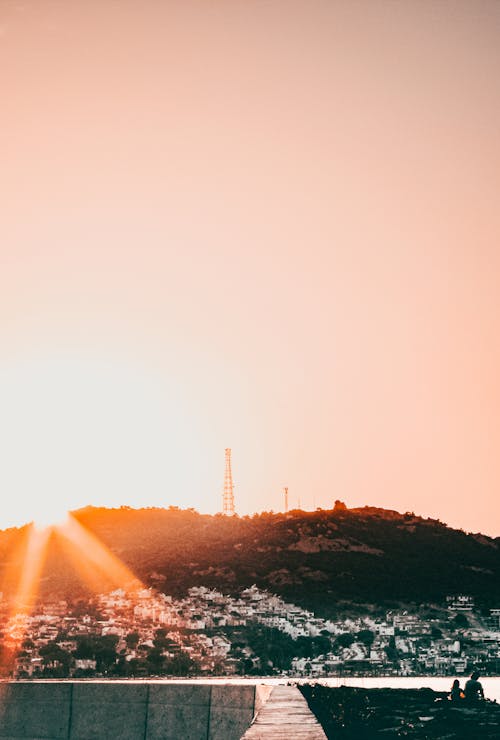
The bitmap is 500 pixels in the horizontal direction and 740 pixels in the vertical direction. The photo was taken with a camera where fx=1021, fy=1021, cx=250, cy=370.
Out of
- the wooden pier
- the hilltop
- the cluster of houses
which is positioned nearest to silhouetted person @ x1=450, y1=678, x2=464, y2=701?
the wooden pier

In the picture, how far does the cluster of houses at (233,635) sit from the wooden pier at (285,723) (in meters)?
26.8

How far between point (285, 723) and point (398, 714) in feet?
28.5

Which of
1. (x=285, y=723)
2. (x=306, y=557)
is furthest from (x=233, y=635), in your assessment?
(x=285, y=723)

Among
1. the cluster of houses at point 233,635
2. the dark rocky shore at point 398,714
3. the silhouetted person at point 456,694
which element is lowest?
the dark rocky shore at point 398,714

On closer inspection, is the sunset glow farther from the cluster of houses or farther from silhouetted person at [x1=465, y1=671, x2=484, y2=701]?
silhouetted person at [x1=465, y1=671, x2=484, y2=701]

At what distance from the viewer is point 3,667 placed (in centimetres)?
3934

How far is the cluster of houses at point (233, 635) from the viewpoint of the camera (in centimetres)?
4112

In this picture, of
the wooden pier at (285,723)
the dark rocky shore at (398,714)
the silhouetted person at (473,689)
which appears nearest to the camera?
the wooden pier at (285,723)

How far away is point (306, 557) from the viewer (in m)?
71.2

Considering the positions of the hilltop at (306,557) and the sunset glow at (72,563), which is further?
the hilltop at (306,557)

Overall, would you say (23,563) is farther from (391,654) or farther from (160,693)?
(160,693)

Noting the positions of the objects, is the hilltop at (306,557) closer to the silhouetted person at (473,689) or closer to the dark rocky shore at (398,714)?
the dark rocky shore at (398,714)

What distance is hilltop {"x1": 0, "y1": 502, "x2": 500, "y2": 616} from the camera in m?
63.8

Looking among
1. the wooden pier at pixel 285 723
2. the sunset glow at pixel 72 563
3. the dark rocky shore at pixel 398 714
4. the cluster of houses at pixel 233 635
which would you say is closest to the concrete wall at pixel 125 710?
the dark rocky shore at pixel 398 714
